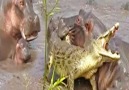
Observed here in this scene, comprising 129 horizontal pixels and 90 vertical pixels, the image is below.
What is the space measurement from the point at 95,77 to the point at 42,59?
1.27 meters

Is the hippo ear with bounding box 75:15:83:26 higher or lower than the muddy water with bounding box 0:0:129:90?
higher

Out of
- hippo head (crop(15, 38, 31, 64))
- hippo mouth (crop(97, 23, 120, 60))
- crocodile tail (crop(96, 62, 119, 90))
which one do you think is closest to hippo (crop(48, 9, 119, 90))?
crocodile tail (crop(96, 62, 119, 90))

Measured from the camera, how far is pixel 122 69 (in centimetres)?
414

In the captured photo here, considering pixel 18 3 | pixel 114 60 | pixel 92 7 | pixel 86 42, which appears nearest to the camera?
pixel 114 60

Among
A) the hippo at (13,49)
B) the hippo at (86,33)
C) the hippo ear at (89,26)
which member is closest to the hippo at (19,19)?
the hippo at (13,49)

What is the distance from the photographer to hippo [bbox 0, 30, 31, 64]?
510 cm

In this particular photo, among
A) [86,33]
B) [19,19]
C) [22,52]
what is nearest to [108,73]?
[86,33]

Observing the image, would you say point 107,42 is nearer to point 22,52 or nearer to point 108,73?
point 108,73

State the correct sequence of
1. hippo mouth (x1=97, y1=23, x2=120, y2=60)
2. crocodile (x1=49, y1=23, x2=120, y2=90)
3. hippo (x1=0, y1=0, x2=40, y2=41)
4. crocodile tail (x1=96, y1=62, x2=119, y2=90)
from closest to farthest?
hippo mouth (x1=97, y1=23, x2=120, y2=60) → crocodile (x1=49, y1=23, x2=120, y2=90) → crocodile tail (x1=96, y1=62, x2=119, y2=90) → hippo (x1=0, y1=0, x2=40, y2=41)

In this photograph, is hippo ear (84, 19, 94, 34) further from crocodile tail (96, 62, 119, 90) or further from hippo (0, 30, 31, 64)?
hippo (0, 30, 31, 64)

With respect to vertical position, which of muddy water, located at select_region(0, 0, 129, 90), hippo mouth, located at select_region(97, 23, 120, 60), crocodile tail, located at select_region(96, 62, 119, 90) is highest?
hippo mouth, located at select_region(97, 23, 120, 60)

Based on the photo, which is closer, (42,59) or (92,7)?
(42,59)

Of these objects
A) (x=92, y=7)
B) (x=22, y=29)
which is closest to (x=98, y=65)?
(x=22, y=29)

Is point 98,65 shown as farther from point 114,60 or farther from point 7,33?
point 7,33
